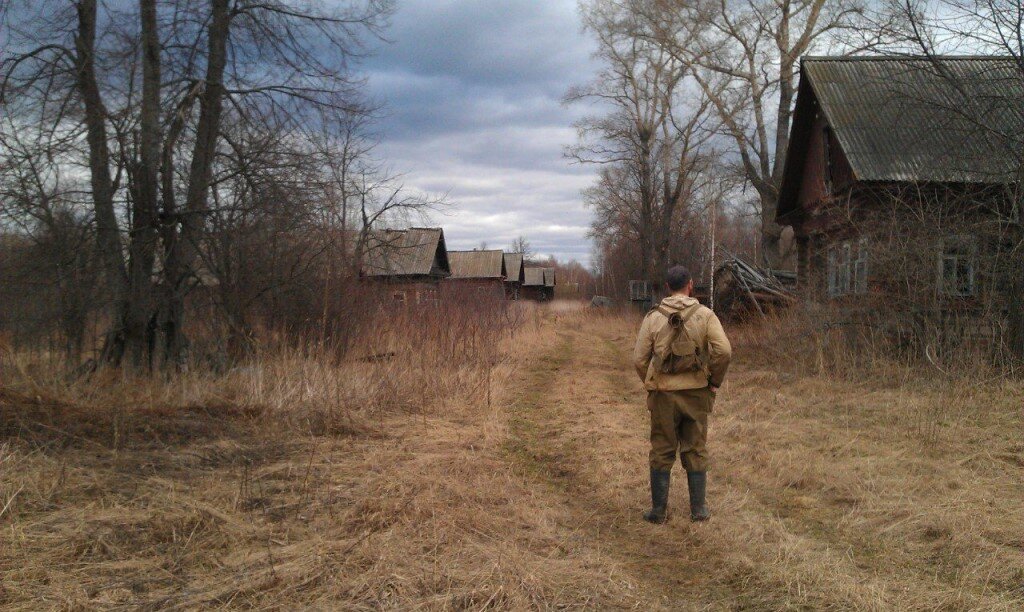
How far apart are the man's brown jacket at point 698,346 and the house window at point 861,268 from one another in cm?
847

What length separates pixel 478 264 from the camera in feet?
191

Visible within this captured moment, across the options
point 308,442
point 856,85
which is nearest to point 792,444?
point 308,442

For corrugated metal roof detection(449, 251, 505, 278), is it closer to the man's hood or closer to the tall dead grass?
the tall dead grass

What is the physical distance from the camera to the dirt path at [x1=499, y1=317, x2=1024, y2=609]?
4.14 meters

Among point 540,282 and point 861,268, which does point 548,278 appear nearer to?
point 540,282

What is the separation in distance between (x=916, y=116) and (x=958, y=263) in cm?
700

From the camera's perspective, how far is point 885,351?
40.7ft

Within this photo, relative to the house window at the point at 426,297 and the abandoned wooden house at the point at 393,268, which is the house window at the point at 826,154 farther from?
the house window at the point at 426,297

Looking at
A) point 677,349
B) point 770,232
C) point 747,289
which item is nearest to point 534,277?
point 770,232

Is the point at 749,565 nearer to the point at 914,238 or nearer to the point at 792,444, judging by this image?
the point at 792,444

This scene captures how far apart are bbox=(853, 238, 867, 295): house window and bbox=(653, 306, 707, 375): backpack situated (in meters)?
8.54

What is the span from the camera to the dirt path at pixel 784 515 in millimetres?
4137

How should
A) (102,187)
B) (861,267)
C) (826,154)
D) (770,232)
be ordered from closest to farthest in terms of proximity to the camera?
1. (102,187)
2. (861,267)
3. (826,154)
4. (770,232)

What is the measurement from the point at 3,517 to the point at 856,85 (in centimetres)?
1969
